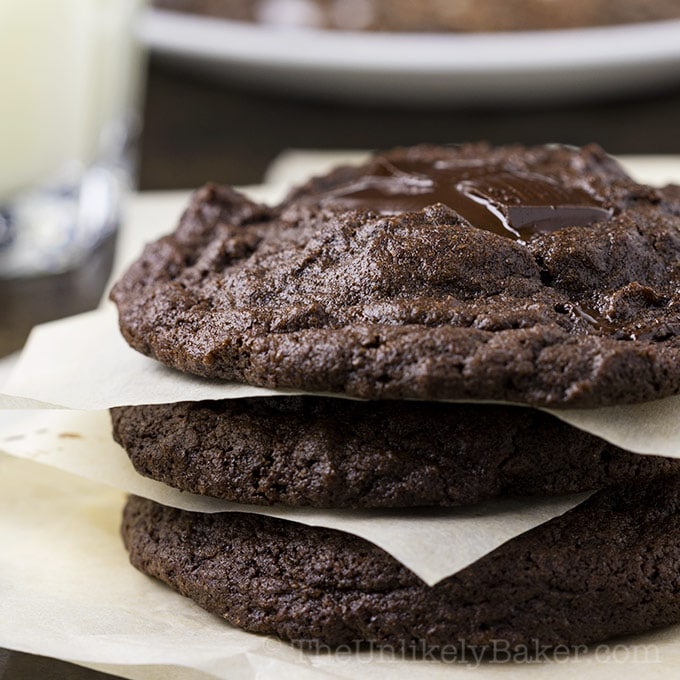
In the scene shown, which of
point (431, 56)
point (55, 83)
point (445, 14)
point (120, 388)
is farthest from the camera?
point (445, 14)

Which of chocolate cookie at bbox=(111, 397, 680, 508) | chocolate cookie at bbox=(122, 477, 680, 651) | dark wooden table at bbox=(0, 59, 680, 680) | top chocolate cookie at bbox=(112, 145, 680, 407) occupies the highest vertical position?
top chocolate cookie at bbox=(112, 145, 680, 407)

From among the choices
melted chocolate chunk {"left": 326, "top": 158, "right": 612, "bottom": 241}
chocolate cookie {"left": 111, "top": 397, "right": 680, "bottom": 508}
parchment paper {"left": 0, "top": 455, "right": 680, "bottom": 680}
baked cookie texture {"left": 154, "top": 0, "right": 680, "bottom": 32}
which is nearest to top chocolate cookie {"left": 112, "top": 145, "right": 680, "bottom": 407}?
melted chocolate chunk {"left": 326, "top": 158, "right": 612, "bottom": 241}

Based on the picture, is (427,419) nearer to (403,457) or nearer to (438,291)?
(403,457)

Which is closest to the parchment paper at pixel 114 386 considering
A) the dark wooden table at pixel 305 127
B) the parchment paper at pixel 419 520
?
the parchment paper at pixel 419 520

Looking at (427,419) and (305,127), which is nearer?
(427,419)

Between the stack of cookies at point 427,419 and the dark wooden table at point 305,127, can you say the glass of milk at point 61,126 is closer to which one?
the dark wooden table at point 305,127

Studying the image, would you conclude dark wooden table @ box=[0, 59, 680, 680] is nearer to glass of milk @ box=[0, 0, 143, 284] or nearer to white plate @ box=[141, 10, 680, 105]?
white plate @ box=[141, 10, 680, 105]

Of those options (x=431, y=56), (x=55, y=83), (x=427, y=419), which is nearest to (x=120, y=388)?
(x=427, y=419)
